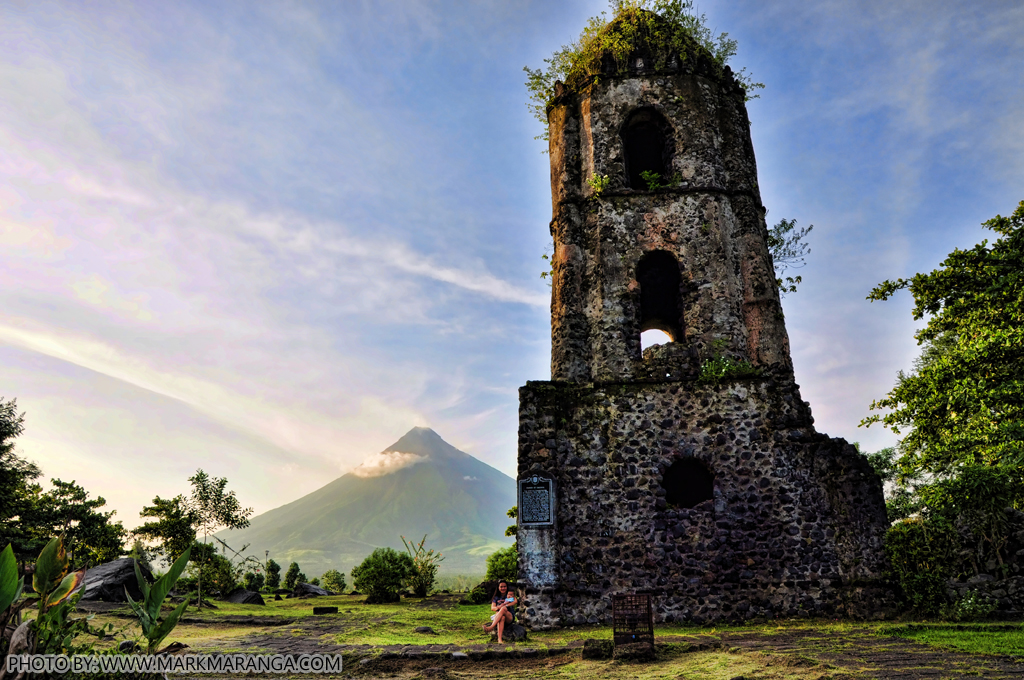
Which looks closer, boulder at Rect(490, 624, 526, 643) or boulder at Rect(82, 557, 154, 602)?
boulder at Rect(490, 624, 526, 643)

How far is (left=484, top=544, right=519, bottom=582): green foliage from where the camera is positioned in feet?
52.9

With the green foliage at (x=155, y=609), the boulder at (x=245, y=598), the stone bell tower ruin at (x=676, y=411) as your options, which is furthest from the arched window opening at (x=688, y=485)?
the boulder at (x=245, y=598)

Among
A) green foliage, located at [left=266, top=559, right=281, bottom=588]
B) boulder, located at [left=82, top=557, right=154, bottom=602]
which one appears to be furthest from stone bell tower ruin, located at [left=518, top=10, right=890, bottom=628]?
green foliage, located at [left=266, top=559, right=281, bottom=588]

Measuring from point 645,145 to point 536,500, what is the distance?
9351mm

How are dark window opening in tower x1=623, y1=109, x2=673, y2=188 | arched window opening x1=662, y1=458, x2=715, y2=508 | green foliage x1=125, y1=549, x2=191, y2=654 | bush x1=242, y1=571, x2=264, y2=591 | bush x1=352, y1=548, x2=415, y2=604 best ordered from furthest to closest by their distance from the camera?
bush x1=242, y1=571, x2=264, y2=591 < bush x1=352, y1=548, x2=415, y2=604 < dark window opening in tower x1=623, y1=109, x2=673, y2=188 < arched window opening x1=662, y1=458, x2=715, y2=508 < green foliage x1=125, y1=549, x2=191, y2=654

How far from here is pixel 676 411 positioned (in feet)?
36.2

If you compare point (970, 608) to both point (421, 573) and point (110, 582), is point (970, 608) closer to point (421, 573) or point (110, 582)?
point (421, 573)

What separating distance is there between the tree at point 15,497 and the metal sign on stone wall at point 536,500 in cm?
1792

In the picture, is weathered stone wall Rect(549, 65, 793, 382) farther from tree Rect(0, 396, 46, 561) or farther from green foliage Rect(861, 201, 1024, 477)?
tree Rect(0, 396, 46, 561)

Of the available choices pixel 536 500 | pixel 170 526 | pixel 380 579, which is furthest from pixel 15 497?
pixel 536 500

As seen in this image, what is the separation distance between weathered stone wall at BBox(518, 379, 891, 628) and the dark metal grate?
146 inches

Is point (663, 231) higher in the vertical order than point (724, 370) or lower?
higher

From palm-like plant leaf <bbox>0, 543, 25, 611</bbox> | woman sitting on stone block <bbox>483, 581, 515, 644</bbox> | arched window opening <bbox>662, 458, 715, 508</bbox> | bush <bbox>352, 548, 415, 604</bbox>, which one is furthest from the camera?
bush <bbox>352, 548, 415, 604</bbox>

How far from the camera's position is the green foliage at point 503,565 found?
1612 centimetres
